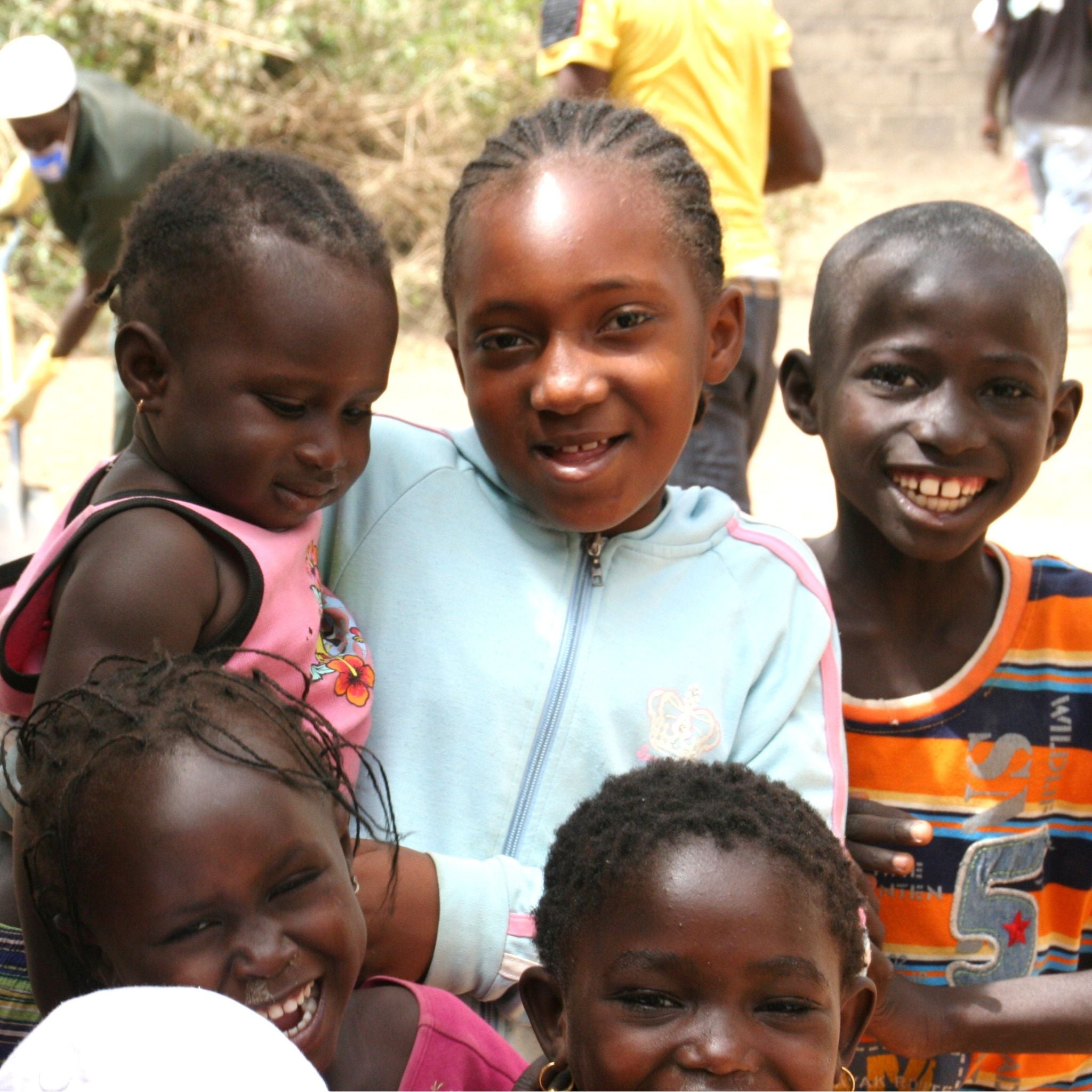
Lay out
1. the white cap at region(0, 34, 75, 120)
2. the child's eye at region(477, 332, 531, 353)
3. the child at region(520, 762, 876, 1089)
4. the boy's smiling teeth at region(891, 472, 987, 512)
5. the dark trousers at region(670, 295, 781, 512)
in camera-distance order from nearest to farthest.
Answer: the child at region(520, 762, 876, 1089), the child's eye at region(477, 332, 531, 353), the boy's smiling teeth at region(891, 472, 987, 512), the dark trousers at region(670, 295, 781, 512), the white cap at region(0, 34, 75, 120)

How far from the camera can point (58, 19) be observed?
375 inches

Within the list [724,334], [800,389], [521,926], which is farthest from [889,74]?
[521,926]

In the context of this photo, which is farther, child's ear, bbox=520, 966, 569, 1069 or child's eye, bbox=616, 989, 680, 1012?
child's ear, bbox=520, 966, 569, 1069

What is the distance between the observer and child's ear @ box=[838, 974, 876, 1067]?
1.58m

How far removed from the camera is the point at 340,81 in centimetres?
1033

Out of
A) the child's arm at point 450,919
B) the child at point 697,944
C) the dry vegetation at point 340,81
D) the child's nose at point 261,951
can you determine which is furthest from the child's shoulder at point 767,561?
the dry vegetation at point 340,81

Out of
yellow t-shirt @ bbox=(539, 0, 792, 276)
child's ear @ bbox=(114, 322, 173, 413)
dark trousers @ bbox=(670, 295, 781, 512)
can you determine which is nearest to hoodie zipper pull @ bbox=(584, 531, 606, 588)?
child's ear @ bbox=(114, 322, 173, 413)

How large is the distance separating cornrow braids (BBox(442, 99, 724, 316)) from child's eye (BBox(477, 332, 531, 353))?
4.2 inches

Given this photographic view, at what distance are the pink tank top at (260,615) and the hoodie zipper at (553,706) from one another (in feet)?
0.67

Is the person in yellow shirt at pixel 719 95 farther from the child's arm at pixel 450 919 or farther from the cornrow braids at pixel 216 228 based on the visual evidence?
the child's arm at pixel 450 919

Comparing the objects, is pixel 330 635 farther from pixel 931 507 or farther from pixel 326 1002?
pixel 931 507

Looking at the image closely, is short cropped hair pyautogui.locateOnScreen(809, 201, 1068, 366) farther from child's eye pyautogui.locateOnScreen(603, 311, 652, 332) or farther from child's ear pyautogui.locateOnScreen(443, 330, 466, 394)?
child's ear pyautogui.locateOnScreen(443, 330, 466, 394)

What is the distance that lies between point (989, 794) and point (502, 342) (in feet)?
3.14

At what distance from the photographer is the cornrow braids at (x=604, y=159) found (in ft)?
6.20
